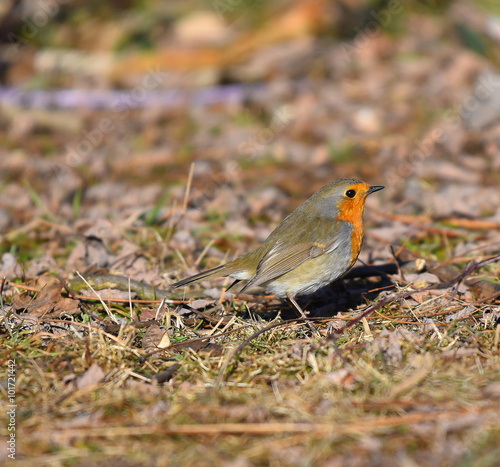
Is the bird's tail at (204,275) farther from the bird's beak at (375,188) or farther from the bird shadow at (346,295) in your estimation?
the bird's beak at (375,188)

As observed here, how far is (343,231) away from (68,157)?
4218 mm

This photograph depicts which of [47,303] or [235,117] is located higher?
[47,303]

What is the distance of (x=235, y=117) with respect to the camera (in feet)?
25.7

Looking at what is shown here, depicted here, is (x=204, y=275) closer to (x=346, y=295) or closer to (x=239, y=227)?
(x=346, y=295)

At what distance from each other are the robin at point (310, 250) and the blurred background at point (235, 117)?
811 mm

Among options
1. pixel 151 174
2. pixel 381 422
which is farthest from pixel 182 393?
pixel 151 174

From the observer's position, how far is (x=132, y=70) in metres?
8.99

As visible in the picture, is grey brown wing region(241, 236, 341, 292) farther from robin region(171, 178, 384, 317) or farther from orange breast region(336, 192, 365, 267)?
orange breast region(336, 192, 365, 267)

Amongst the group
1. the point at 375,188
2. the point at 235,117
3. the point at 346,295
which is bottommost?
the point at 346,295

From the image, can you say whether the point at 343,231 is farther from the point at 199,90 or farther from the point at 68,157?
the point at 199,90

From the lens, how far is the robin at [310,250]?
396cm

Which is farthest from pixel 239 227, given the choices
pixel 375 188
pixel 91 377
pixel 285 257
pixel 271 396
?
pixel 271 396

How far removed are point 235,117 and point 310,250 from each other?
4.16m

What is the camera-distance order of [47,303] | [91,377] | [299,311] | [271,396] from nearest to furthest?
1. [271,396]
2. [91,377]
3. [47,303]
4. [299,311]
